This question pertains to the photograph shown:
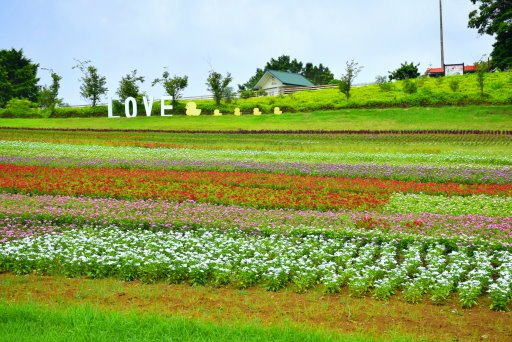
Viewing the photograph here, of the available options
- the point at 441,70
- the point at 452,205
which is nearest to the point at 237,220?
the point at 452,205

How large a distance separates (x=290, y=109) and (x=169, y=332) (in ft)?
147

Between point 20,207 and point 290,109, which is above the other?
point 290,109

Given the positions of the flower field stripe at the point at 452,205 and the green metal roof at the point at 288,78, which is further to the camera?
the green metal roof at the point at 288,78

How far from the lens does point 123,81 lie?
196 ft

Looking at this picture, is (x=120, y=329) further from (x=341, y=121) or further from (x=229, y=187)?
(x=341, y=121)

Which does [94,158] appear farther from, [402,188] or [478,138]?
[478,138]

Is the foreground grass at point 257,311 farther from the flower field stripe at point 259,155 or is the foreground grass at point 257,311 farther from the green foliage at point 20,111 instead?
the green foliage at point 20,111

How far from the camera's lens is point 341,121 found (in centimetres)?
4231

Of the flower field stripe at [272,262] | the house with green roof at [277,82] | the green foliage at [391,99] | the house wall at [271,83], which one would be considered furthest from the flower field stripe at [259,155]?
the house wall at [271,83]

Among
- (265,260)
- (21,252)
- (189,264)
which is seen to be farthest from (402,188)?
(21,252)

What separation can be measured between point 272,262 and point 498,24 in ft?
121

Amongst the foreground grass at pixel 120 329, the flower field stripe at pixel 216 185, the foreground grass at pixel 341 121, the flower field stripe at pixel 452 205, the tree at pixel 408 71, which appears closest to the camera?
the foreground grass at pixel 120 329

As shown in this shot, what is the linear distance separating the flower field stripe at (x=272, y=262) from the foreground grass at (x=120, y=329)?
2093mm

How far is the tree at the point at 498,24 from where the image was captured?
131ft
